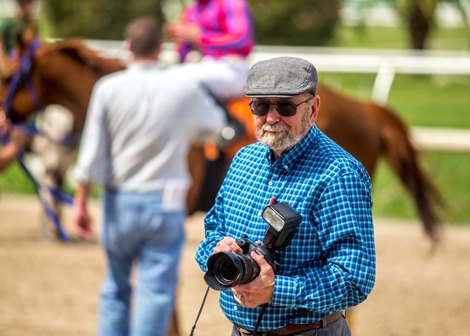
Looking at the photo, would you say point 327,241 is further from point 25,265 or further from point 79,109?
point 25,265

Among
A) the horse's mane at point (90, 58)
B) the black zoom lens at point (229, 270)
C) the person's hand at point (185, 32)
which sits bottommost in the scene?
the horse's mane at point (90, 58)

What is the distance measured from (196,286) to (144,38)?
3.04 m

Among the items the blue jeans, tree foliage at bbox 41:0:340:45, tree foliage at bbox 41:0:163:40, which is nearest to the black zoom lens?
the blue jeans

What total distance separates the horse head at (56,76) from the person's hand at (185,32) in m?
0.66

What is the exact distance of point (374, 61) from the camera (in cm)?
1133

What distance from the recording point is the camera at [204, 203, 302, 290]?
237 centimetres

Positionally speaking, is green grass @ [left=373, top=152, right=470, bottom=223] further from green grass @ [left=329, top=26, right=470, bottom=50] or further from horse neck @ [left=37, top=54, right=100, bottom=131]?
green grass @ [left=329, top=26, right=470, bottom=50]

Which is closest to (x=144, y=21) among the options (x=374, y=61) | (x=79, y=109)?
(x=79, y=109)

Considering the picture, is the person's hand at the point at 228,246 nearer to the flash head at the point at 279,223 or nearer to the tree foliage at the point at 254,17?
the flash head at the point at 279,223

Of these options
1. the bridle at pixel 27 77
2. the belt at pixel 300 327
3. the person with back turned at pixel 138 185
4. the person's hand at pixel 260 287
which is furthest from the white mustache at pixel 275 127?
the bridle at pixel 27 77

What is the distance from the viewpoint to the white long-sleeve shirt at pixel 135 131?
4445mm

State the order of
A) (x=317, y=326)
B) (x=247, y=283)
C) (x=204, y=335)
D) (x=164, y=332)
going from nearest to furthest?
(x=247, y=283) → (x=317, y=326) → (x=164, y=332) → (x=204, y=335)

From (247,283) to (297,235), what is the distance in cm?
22

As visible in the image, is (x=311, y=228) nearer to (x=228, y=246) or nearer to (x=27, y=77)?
(x=228, y=246)
